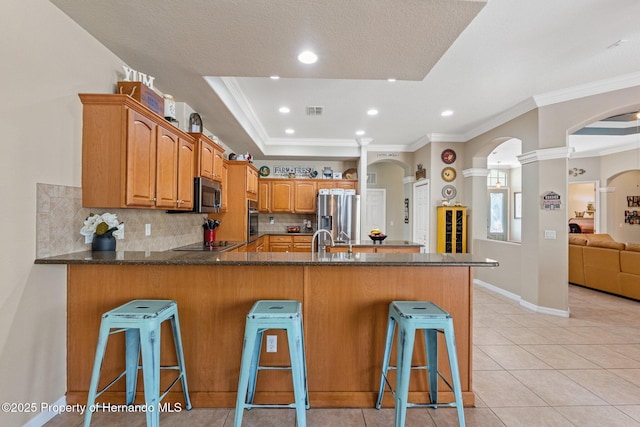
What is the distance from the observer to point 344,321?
7.02ft

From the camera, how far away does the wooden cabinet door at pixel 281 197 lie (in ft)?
21.4

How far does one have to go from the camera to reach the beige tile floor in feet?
6.34

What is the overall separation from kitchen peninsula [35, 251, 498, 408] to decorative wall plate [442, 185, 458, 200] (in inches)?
167

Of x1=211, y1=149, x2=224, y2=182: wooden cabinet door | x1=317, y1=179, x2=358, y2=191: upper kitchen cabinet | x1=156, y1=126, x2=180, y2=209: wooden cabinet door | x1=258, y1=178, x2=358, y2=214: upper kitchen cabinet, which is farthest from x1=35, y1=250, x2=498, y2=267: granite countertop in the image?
x1=317, y1=179, x2=358, y2=191: upper kitchen cabinet

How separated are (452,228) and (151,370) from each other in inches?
214

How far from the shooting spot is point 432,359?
2043 mm

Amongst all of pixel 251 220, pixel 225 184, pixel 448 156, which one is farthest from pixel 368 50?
pixel 448 156

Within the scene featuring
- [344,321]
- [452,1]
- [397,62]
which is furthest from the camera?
[397,62]

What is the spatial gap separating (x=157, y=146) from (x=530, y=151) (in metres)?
4.55

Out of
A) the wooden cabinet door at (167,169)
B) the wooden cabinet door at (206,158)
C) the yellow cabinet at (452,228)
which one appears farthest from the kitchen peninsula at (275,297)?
the yellow cabinet at (452,228)

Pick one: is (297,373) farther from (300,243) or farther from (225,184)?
(300,243)

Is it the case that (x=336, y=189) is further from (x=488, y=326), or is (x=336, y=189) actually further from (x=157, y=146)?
(x=157, y=146)

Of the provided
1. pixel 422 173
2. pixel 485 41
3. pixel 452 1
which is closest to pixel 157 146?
pixel 452 1

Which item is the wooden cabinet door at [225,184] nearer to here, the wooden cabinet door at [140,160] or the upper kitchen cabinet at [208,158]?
the upper kitchen cabinet at [208,158]
